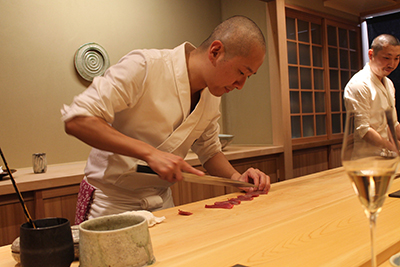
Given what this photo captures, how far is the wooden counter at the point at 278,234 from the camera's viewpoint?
707 mm

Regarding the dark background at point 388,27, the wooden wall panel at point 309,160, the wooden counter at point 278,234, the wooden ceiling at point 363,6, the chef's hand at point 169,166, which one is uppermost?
the wooden ceiling at point 363,6

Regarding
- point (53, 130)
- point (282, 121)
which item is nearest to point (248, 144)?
point (282, 121)

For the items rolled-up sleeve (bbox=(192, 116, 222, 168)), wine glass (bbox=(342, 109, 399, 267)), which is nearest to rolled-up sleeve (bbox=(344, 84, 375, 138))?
rolled-up sleeve (bbox=(192, 116, 222, 168))

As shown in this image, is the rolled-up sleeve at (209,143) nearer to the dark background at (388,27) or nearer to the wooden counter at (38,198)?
the wooden counter at (38,198)

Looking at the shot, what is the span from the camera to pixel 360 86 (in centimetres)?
301

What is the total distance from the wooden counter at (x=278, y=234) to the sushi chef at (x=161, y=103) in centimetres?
31

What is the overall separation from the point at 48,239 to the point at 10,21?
2627mm

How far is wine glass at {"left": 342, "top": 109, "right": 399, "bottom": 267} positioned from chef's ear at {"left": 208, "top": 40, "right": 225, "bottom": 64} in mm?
1009

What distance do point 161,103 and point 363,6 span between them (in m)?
4.30

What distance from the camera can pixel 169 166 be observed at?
113cm

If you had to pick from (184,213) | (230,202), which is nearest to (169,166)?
(184,213)

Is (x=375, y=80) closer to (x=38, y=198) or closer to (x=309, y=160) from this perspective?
(x=309, y=160)

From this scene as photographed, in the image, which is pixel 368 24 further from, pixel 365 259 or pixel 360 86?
pixel 365 259

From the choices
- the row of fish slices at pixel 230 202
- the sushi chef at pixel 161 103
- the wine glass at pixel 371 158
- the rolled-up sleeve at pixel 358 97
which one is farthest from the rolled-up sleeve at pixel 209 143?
the rolled-up sleeve at pixel 358 97
